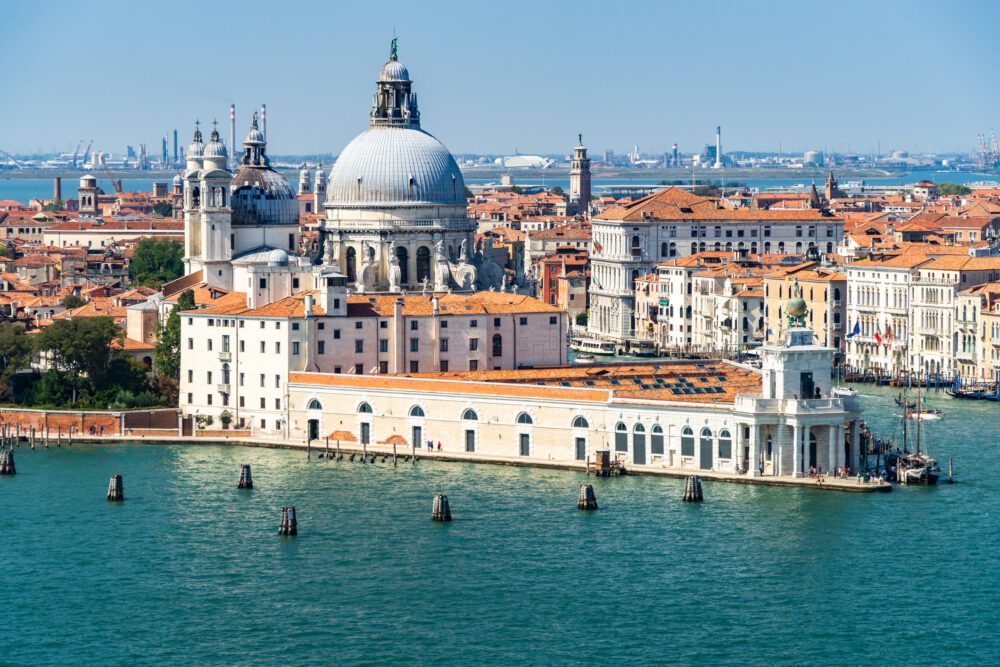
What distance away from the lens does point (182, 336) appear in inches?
1768

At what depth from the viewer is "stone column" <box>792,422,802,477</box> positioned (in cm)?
3759

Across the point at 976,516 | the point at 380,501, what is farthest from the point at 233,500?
the point at 976,516

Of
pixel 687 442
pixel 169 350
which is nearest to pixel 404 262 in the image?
pixel 169 350

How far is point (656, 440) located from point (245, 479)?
6661 mm

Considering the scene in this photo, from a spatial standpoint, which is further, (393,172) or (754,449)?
(393,172)

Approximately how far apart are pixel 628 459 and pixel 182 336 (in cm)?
1024

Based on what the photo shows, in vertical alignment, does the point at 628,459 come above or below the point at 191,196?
below

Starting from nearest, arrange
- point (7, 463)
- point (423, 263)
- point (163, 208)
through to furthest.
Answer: point (7, 463)
point (423, 263)
point (163, 208)

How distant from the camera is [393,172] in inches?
2050

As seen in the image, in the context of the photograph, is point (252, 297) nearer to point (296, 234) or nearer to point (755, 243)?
point (296, 234)

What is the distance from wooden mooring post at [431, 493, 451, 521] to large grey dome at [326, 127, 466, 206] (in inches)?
690

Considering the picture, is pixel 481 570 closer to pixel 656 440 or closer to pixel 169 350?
pixel 656 440

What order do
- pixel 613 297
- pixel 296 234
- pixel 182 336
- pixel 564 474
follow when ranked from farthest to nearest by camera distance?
pixel 613 297, pixel 296 234, pixel 182 336, pixel 564 474

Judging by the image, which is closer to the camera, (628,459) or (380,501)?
(380,501)
